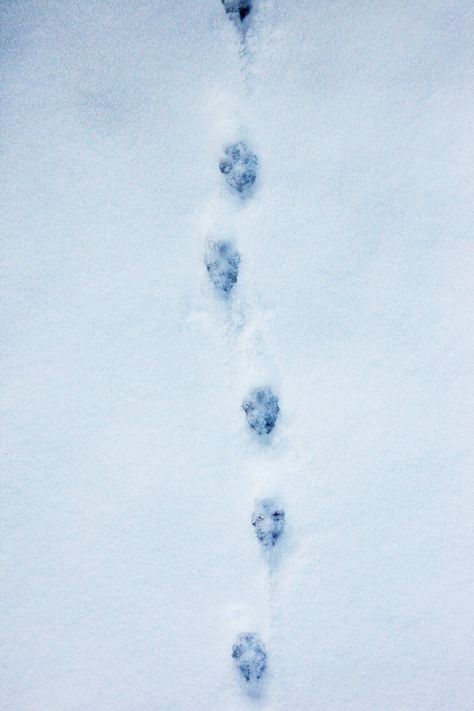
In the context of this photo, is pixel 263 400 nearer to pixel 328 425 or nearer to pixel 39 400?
pixel 328 425

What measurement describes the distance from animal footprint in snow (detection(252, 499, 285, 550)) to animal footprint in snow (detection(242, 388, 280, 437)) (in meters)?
0.22

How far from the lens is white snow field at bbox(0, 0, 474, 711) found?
1.46m

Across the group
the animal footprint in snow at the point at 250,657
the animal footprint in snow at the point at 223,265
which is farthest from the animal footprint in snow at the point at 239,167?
the animal footprint in snow at the point at 250,657

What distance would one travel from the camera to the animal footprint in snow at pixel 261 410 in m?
1.45

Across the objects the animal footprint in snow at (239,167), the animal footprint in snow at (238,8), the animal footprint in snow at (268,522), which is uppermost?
the animal footprint in snow at (238,8)

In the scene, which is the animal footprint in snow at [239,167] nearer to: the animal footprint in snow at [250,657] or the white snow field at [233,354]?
the white snow field at [233,354]

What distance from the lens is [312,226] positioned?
150 centimetres

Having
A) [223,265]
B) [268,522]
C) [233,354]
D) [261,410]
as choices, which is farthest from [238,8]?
[268,522]

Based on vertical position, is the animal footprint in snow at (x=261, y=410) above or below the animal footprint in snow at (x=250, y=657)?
above

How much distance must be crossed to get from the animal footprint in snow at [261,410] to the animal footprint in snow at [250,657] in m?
0.64

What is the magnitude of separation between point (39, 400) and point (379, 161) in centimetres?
135

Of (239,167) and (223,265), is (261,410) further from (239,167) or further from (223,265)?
(239,167)

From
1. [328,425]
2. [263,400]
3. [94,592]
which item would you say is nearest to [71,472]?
[94,592]

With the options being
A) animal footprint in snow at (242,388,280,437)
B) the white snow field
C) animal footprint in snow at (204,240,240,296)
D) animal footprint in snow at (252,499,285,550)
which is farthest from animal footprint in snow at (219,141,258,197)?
animal footprint in snow at (252,499,285,550)
